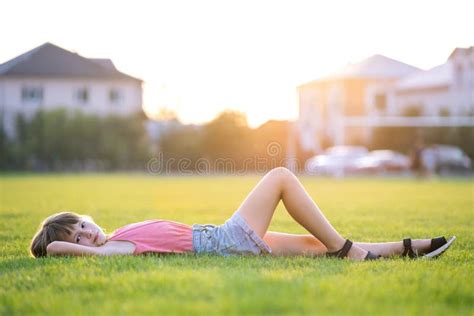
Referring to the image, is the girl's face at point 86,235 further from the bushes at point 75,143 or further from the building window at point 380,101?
the building window at point 380,101

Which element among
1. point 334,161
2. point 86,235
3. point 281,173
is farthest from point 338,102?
point 86,235

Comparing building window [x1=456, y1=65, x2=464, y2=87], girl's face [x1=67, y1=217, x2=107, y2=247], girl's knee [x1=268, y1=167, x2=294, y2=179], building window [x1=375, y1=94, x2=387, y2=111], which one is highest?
building window [x1=456, y1=65, x2=464, y2=87]

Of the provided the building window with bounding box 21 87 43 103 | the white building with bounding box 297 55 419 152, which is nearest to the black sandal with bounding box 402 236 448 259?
the white building with bounding box 297 55 419 152

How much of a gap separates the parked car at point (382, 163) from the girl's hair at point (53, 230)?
28.3 m

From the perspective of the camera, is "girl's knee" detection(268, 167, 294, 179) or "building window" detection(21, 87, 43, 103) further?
"building window" detection(21, 87, 43, 103)

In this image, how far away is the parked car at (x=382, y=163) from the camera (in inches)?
1273

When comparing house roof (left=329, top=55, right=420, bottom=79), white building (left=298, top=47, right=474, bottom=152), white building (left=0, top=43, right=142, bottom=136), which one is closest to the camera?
white building (left=0, top=43, right=142, bottom=136)

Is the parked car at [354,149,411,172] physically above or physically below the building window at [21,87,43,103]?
below

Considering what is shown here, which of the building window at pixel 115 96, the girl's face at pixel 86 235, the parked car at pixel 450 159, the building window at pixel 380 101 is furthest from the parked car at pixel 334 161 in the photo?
the girl's face at pixel 86 235

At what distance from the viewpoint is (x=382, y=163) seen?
32.3 metres

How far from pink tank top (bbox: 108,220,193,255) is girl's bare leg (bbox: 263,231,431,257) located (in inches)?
22.7

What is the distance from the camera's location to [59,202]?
12383 millimetres

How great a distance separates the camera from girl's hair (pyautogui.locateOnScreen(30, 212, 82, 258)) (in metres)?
4.80

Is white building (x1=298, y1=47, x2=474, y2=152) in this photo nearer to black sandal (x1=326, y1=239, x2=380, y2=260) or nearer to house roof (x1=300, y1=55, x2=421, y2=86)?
house roof (x1=300, y1=55, x2=421, y2=86)
